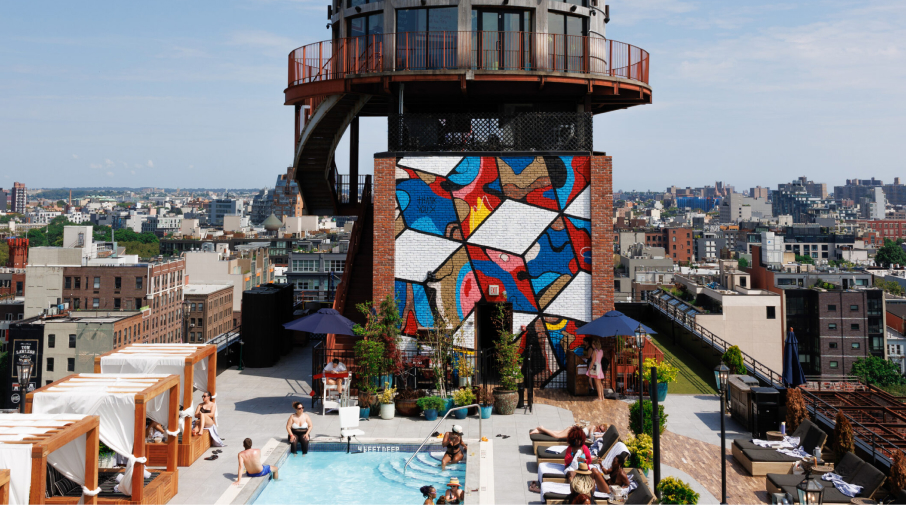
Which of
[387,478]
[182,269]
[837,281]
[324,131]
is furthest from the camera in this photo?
[182,269]

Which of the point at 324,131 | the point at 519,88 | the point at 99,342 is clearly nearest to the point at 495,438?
the point at 519,88

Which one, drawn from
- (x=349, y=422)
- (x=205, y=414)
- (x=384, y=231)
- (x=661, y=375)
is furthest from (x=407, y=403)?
(x=661, y=375)

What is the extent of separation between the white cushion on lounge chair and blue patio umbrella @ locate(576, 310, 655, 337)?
22.0 ft

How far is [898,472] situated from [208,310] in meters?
126

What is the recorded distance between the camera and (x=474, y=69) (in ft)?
73.1

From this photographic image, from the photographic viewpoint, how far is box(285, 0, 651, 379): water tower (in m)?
22.1

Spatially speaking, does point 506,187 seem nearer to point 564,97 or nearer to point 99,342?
point 564,97

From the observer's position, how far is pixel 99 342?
323 feet

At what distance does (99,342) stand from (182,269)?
33739 millimetres

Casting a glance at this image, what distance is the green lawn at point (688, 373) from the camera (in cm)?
2266

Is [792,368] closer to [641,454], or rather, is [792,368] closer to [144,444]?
[641,454]

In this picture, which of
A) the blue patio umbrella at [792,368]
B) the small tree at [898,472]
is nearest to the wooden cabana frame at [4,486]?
the small tree at [898,472]

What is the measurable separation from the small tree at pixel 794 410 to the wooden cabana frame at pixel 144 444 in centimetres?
1310

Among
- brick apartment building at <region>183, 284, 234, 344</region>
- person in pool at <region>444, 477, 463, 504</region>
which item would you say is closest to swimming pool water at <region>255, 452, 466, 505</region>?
person in pool at <region>444, 477, 463, 504</region>
